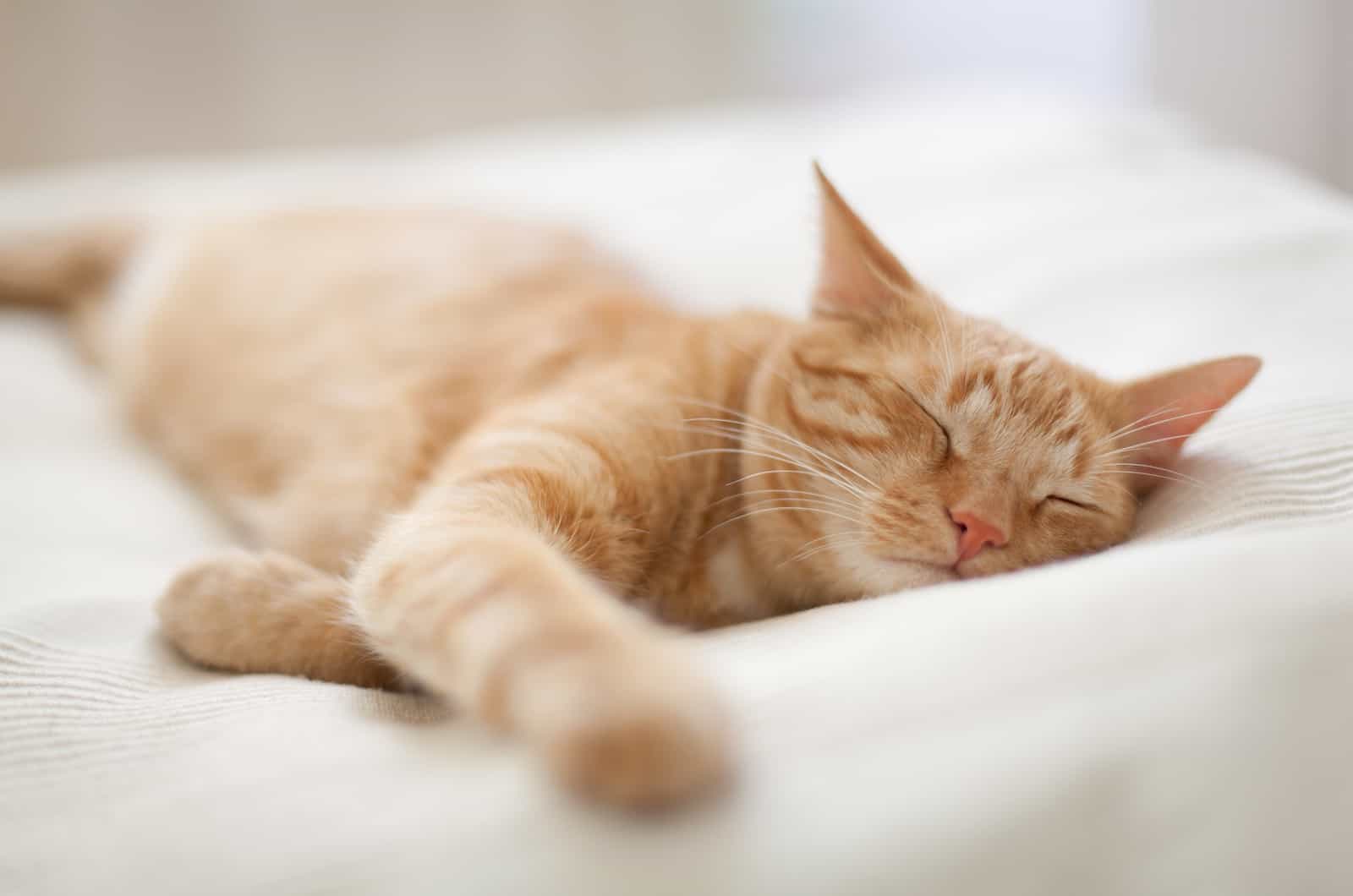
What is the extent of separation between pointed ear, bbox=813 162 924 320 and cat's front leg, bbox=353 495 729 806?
592 millimetres

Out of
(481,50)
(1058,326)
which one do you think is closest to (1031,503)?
(1058,326)

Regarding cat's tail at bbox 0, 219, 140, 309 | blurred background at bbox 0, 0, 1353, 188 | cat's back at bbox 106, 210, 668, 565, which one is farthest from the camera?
blurred background at bbox 0, 0, 1353, 188

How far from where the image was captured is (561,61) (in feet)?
12.7

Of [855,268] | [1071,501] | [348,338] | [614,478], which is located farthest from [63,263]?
[1071,501]

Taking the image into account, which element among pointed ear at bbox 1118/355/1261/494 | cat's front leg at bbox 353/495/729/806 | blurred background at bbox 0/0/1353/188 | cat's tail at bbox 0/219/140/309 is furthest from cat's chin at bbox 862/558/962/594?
blurred background at bbox 0/0/1353/188

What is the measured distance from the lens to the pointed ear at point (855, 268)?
1271 millimetres

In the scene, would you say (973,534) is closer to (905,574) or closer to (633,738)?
(905,574)

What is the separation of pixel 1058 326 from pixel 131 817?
1350 mm

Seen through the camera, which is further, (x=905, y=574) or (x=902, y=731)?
(x=905, y=574)

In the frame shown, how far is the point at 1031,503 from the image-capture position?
3.70ft

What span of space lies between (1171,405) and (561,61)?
3.21 meters

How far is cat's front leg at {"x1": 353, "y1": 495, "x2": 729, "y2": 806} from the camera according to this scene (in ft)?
1.97

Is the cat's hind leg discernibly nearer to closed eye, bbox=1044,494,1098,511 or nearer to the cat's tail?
closed eye, bbox=1044,494,1098,511

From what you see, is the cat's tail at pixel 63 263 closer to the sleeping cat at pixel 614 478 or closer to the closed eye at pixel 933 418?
the sleeping cat at pixel 614 478
